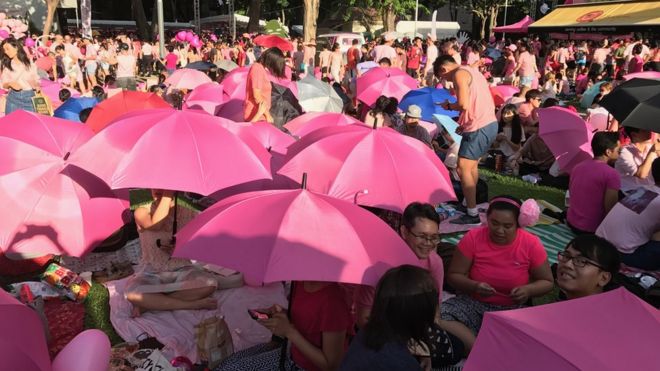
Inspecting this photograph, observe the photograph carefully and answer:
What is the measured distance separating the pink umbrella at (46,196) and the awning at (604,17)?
23972mm

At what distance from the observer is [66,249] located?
5.01 meters

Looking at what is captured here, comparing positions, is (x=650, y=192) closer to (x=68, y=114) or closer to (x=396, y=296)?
(x=396, y=296)

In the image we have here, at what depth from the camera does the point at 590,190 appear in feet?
19.3

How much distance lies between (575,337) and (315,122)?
203 inches

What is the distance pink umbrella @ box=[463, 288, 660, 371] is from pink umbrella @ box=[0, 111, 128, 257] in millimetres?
3604

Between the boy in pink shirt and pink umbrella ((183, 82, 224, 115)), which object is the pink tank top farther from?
pink umbrella ((183, 82, 224, 115))

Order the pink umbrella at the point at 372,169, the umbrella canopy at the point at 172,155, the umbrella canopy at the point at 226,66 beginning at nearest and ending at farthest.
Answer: the umbrella canopy at the point at 172,155 < the pink umbrella at the point at 372,169 < the umbrella canopy at the point at 226,66

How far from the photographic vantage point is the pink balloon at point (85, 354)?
3.05 meters

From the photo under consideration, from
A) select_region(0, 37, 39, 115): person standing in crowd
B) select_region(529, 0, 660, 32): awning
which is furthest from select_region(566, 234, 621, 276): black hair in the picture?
select_region(529, 0, 660, 32): awning

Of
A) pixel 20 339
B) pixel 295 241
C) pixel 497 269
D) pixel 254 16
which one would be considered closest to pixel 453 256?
pixel 497 269

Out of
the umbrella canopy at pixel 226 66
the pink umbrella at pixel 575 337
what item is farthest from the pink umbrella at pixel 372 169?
the umbrella canopy at pixel 226 66

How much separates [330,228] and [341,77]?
14.4 m

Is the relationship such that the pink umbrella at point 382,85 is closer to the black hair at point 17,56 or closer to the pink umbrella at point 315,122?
the pink umbrella at point 315,122

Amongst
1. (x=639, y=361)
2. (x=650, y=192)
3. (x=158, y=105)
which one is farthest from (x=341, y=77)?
(x=639, y=361)
